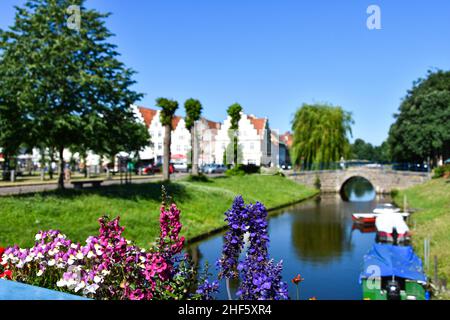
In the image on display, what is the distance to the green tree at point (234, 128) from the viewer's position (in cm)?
344

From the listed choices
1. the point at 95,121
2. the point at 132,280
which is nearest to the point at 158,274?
the point at 132,280

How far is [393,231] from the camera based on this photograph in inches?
878

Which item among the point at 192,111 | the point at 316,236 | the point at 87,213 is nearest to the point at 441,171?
the point at 316,236

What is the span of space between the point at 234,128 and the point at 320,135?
56.4 feet

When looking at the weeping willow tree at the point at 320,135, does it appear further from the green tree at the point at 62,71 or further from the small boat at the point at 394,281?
the green tree at the point at 62,71

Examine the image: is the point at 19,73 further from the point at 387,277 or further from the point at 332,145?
the point at 387,277

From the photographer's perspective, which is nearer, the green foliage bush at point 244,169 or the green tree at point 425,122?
the green foliage bush at point 244,169

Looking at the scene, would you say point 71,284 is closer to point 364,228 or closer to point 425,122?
point 364,228

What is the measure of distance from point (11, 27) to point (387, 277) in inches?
695

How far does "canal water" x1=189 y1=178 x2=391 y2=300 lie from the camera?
38.8ft

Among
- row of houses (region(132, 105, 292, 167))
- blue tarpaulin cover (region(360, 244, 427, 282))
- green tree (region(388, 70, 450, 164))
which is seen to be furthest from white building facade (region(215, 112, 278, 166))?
green tree (region(388, 70, 450, 164))

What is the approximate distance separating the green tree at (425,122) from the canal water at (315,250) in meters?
17.6

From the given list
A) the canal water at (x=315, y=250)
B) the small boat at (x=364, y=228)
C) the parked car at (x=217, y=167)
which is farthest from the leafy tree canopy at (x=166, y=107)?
the parked car at (x=217, y=167)

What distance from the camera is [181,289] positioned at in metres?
3.59
